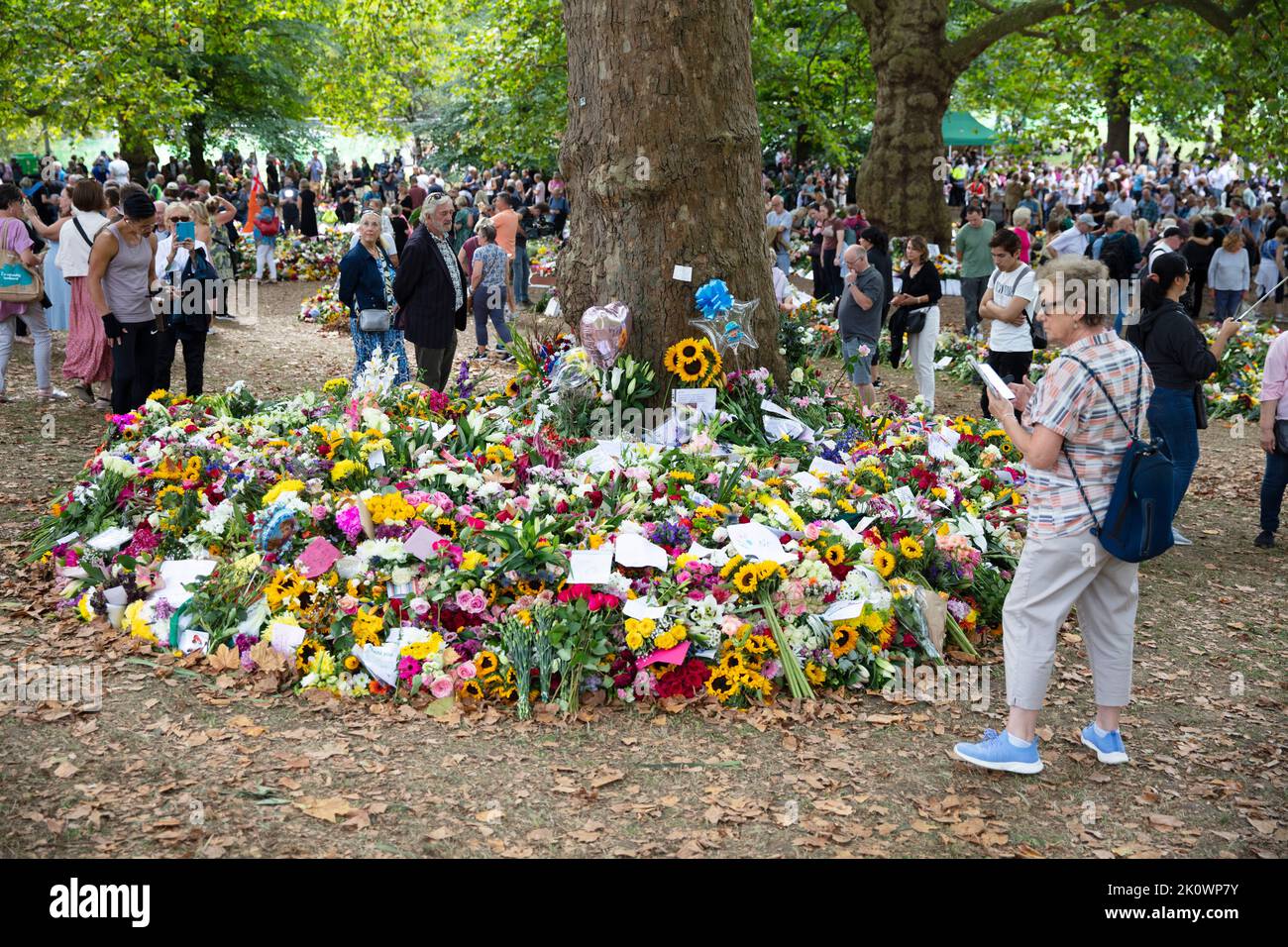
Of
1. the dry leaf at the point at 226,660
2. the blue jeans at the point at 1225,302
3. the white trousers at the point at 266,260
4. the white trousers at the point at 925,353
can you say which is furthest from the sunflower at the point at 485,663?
the white trousers at the point at 266,260

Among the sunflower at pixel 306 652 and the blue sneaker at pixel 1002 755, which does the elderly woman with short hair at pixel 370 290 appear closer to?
the sunflower at pixel 306 652

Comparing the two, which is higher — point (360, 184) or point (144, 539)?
point (360, 184)

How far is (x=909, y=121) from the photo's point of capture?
19484mm

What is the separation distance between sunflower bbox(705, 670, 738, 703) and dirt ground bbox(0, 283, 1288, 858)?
116 mm

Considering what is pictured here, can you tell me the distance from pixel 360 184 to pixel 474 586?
39.0 metres

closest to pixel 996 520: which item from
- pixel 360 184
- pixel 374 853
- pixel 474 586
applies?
pixel 474 586

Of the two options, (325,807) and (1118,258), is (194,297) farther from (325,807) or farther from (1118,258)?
(1118,258)

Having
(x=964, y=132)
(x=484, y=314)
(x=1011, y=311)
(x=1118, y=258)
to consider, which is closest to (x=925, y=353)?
(x=1011, y=311)

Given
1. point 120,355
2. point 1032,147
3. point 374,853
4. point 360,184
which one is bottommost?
point 374,853

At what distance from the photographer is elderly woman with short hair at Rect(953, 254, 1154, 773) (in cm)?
448

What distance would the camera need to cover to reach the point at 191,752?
4.84m

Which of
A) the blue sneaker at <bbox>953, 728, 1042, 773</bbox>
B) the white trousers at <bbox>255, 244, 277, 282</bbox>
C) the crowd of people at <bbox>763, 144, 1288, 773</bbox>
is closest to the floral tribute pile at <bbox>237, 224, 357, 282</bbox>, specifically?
the white trousers at <bbox>255, 244, 277, 282</bbox>

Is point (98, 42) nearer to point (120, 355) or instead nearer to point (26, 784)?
point (120, 355)

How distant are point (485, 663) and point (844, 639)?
172 centimetres
